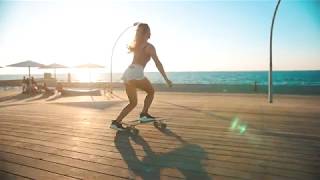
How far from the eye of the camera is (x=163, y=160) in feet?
12.6

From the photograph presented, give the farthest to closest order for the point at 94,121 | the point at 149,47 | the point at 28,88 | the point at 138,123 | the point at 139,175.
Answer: the point at 28,88, the point at 94,121, the point at 138,123, the point at 149,47, the point at 139,175

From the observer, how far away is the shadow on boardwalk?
3.33 m

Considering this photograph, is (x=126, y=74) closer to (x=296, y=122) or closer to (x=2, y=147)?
(x=2, y=147)

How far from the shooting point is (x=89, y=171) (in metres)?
3.42

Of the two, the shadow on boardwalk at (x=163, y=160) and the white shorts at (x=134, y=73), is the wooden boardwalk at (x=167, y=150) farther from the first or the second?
the white shorts at (x=134, y=73)

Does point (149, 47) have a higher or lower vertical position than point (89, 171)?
higher

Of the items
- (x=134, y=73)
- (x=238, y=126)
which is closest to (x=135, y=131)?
(x=134, y=73)

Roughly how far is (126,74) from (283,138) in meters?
2.88

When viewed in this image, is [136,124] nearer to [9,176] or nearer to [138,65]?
[138,65]

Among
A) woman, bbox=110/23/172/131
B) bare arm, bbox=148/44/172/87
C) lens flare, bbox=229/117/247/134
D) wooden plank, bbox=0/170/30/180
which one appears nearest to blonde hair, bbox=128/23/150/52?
woman, bbox=110/23/172/131

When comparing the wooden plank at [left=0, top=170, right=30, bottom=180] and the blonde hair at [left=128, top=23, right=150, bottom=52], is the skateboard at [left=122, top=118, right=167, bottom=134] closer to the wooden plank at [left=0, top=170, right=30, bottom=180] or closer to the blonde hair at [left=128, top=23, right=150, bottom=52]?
the blonde hair at [left=128, top=23, right=150, bottom=52]

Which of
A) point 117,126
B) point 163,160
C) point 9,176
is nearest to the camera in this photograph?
point 9,176

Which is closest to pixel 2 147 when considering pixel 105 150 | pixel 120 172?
pixel 105 150

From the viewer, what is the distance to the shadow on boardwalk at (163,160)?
10.9ft
